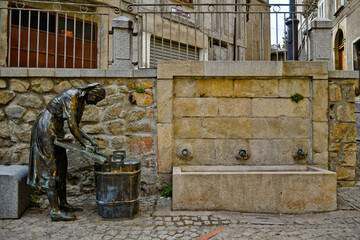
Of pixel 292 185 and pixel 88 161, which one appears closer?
pixel 292 185

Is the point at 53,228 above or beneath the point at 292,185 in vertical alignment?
beneath

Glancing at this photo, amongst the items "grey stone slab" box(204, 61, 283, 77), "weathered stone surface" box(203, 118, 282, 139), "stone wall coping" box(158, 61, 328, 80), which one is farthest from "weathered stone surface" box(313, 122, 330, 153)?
"grey stone slab" box(204, 61, 283, 77)

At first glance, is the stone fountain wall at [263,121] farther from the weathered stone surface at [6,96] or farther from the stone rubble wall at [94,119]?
the weathered stone surface at [6,96]

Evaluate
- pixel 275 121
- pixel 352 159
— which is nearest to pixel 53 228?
pixel 275 121

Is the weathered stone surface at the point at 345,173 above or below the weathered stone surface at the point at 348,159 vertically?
below

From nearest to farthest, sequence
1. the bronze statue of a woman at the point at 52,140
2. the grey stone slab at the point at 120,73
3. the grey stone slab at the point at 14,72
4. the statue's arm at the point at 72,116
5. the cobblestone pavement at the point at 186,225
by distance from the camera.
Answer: the cobblestone pavement at the point at 186,225, the statue's arm at the point at 72,116, the bronze statue of a woman at the point at 52,140, the grey stone slab at the point at 14,72, the grey stone slab at the point at 120,73

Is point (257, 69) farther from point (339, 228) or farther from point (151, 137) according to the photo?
point (339, 228)

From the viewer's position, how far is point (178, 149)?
15.4 ft

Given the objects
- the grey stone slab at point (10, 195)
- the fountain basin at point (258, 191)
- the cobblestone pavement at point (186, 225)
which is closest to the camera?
the cobblestone pavement at point (186, 225)

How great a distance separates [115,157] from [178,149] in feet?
4.71

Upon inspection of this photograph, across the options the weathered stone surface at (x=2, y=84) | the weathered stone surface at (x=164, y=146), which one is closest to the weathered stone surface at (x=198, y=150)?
the weathered stone surface at (x=164, y=146)

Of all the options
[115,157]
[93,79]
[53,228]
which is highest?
[93,79]

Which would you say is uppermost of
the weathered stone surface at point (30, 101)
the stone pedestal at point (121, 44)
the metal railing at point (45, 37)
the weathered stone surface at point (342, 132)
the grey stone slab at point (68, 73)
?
the metal railing at point (45, 37)

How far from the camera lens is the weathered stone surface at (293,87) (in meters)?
4.73
